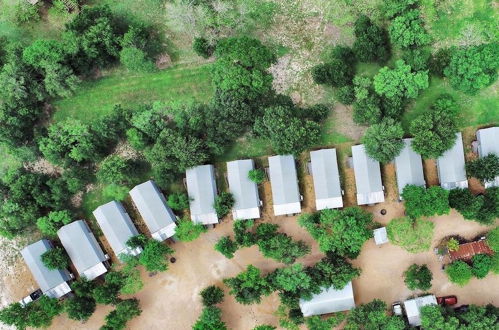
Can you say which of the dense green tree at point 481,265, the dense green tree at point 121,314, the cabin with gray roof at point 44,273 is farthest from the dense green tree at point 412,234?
the cabin with gray roof at point 44,273

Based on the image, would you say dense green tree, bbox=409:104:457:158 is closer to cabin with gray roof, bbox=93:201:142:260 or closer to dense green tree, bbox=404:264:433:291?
dense green tree, bbox=404:264:433:291

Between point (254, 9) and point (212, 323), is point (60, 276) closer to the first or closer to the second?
point (212, 323)

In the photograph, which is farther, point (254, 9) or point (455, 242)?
point (254, 9)

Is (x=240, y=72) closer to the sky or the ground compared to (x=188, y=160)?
closer to the sky

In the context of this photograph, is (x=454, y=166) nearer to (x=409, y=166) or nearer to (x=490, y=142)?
(x=490, y=142)

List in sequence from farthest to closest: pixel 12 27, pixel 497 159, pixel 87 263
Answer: pixel 12 27 → pixel 87 263 → pixel 497 159

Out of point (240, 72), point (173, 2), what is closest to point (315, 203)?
point (240, 72)

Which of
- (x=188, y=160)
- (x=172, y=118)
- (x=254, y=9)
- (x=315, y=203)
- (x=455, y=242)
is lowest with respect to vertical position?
(x=455, y=242)
